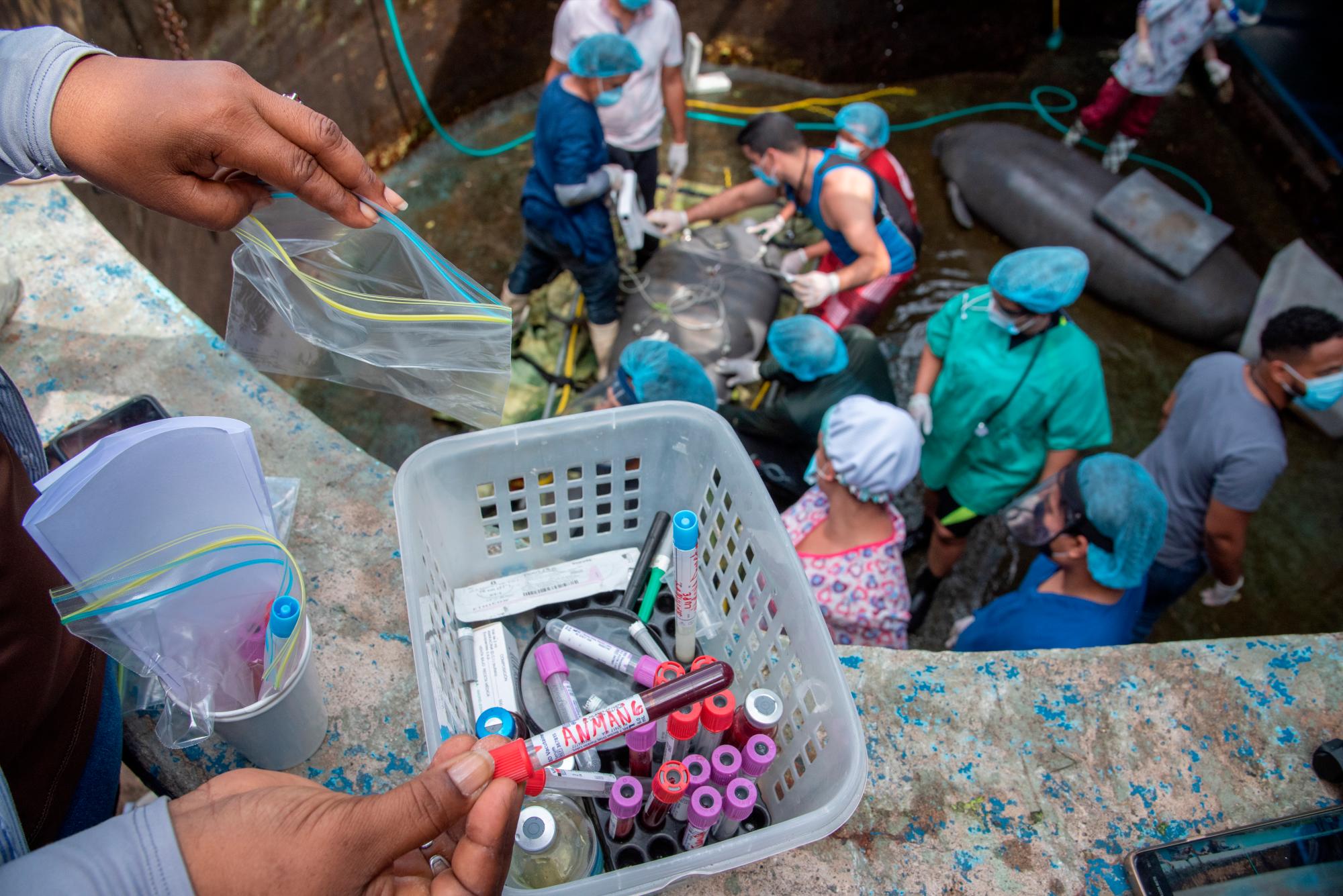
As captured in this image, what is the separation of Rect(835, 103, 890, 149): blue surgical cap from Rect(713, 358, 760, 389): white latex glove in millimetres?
1141

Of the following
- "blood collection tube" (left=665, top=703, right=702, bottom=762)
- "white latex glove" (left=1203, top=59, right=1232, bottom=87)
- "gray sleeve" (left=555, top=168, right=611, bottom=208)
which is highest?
"white latex glove" (left=1203, top=59, right=1232, bottom=87)

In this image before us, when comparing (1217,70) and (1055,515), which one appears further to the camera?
(1217,70)

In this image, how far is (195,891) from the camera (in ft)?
2.43

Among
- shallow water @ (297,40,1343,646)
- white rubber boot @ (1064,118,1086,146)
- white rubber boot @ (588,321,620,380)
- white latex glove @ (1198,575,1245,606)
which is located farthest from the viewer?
white rubber boot @ (1064,118,1086,146)

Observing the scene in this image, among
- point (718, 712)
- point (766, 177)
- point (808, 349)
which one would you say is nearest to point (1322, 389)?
point (808, 349)

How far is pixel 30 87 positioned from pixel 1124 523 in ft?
7.57

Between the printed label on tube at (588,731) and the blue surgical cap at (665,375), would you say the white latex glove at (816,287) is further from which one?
the printed label on tube at (588,731)

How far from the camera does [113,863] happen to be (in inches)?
28.8

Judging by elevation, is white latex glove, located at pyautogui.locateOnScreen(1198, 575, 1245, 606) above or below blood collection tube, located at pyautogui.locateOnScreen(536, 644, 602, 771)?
below

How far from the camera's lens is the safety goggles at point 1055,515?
196 centimetres

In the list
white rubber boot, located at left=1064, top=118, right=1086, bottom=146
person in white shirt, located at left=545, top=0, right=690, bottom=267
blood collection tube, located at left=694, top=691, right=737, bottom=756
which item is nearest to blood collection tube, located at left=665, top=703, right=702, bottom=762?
blood collection tube, located at left=694, top=691, right=737, bottom=756

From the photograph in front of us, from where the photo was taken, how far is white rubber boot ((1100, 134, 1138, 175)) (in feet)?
15.0

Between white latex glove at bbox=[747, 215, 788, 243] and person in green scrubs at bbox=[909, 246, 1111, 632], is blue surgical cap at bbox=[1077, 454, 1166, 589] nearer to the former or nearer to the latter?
person in green scrubs at bbox=[909, 246, 1111, 632]

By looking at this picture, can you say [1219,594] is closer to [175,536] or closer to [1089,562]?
[1089,562]
